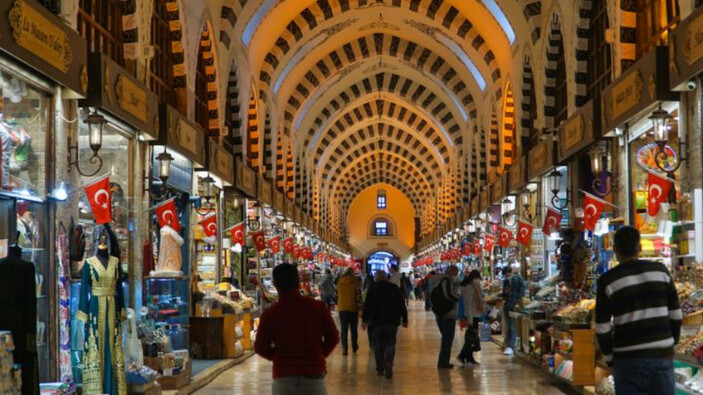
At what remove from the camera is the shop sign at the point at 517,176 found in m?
15.8

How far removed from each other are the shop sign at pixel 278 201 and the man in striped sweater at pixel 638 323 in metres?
16.7

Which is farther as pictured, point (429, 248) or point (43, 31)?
point (429, 248)

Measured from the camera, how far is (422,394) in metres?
9.38

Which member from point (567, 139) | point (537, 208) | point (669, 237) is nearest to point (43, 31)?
point (669, 237)

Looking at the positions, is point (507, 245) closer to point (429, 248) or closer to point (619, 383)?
point (619, 383)

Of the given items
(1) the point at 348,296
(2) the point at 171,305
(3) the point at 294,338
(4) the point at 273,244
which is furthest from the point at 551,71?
(3) the point at 294,338

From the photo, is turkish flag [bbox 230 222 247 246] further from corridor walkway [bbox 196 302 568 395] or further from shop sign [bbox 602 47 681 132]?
shop sign [bbox 602 47 681 132]

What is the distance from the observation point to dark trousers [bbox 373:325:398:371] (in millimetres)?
10797

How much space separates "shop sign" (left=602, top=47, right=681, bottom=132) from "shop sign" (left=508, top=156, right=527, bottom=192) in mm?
5489

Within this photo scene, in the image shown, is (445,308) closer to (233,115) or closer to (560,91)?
(560,91)

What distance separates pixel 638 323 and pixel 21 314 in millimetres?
3444

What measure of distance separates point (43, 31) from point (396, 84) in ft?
77.7

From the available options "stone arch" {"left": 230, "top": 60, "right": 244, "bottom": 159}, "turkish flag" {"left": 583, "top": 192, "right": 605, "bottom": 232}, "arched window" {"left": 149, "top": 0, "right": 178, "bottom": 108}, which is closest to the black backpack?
"turkish flag" {"left": 583, "top": 192, "right": 605, "bottom": 232}

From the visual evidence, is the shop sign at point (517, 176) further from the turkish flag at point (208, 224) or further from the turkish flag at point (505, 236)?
the turkish flag at point (208, 224)
